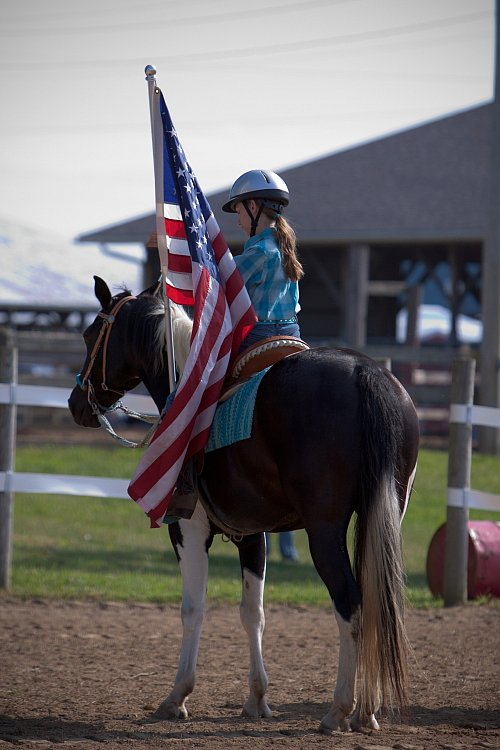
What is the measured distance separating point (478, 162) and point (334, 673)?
19.4 metres

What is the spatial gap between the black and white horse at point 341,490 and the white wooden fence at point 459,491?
3307 mm

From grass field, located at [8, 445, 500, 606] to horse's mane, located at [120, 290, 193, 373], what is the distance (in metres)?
3.68

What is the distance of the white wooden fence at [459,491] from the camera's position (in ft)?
26.7

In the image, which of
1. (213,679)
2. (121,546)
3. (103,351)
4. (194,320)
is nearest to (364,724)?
(213,679)

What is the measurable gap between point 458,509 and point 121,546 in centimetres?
460

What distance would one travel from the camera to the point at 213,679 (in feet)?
19.3

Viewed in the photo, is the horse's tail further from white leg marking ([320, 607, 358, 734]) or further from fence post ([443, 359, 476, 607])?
fence post ([443, 359, 476, 607])

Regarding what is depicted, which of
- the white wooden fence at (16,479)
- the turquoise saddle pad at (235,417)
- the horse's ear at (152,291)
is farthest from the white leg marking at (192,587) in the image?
the white wooden fence at (16,479)

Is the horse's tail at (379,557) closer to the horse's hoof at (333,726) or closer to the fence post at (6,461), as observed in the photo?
the horse's hoof at (333,726)

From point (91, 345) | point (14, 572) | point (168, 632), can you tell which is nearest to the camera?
point (91, 345)

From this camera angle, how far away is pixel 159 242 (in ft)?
16.7

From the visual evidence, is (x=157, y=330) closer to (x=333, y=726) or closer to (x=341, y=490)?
(x=341, y=490)

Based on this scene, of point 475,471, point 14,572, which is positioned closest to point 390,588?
point 14,572

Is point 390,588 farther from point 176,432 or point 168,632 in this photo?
point 168,632
